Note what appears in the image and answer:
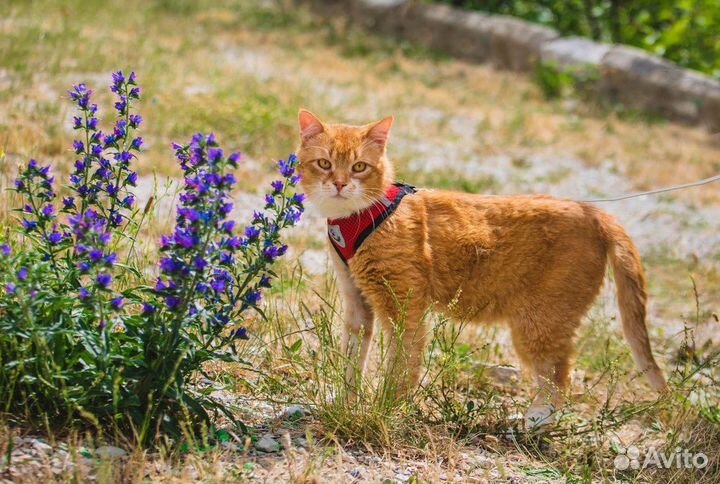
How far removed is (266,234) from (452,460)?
105 centimetres

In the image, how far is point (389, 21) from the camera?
11320 millimetres

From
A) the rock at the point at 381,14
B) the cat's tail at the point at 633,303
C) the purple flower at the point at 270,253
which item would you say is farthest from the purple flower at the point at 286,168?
the rock at the point at 381,14

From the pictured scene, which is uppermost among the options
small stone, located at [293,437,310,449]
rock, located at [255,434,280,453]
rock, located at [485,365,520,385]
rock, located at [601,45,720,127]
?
rock, located at [601,45,720,127]

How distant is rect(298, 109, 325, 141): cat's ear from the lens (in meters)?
3.85

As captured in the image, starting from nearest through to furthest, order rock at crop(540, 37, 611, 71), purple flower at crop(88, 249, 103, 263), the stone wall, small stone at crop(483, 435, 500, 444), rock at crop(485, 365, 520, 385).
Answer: purple flower at crop(88, 249, 103, 263), small stone at crop(483, 435, 500, 444), rock at crop(485, 365, 520, 385), the stone wall, rock at crop(540, 37, 611, 71)

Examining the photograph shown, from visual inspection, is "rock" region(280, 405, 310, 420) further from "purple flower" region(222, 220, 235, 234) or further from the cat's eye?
the cat's eye

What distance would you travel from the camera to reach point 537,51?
995cm

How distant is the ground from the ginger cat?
22cm

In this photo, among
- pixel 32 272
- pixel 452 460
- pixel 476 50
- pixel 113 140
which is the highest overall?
pixel 476 50

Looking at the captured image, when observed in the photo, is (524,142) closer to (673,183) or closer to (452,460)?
(673,183)

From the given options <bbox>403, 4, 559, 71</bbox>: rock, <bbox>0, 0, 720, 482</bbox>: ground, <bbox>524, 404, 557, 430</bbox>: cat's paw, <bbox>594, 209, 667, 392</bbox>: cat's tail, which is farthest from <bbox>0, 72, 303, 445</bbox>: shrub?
<bbox>403, 4, 559, 71</bbox>: rock

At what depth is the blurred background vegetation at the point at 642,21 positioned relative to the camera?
9.63 m

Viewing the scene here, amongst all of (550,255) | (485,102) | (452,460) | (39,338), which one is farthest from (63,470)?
A: (485,102)

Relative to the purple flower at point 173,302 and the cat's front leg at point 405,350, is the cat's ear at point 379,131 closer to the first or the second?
the cat's front leg at point 405,350
